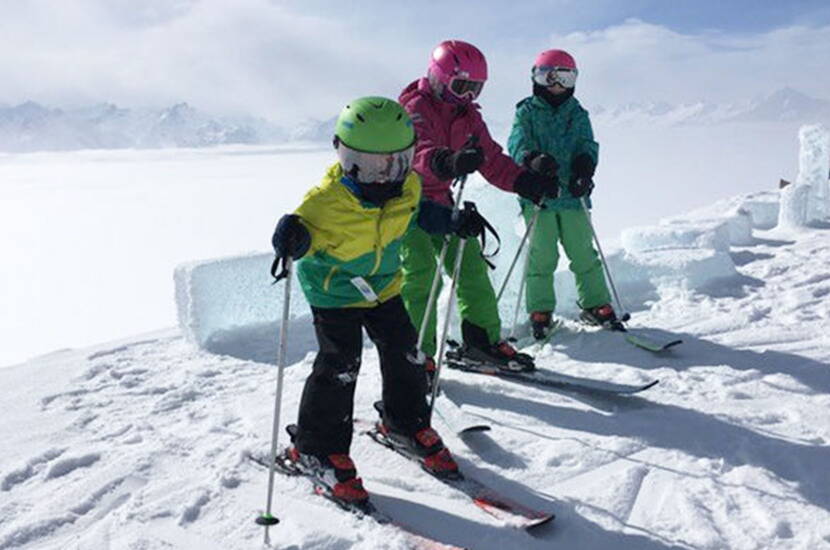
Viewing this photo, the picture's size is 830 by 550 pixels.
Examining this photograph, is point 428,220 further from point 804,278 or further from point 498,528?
point 804,278

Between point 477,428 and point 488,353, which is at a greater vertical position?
point 488,353

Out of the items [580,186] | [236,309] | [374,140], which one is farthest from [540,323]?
[374,140]

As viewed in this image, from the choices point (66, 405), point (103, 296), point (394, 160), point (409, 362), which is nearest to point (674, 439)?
point (409, 362)

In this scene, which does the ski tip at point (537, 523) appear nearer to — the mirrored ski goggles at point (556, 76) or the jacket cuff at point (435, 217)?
the jacket cuff at point (435, 217)

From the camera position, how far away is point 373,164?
303cm

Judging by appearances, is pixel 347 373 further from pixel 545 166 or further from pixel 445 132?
pixel 545 166

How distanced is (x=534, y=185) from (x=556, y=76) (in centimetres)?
119

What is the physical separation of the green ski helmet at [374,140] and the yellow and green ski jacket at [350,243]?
0.36 feet

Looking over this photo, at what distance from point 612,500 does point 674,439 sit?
0.81 m

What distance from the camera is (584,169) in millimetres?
5191

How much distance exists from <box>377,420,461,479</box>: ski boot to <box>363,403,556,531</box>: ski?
16 millimetres

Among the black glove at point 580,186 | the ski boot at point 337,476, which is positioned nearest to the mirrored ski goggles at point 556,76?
the black glove at point 580,186

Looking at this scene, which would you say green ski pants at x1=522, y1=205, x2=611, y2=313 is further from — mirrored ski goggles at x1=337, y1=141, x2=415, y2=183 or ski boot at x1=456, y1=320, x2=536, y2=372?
mirrored ski goggles at x1=337, y1=141, x2=415, y2=183

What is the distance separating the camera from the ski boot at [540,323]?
Answer: 5.67m
